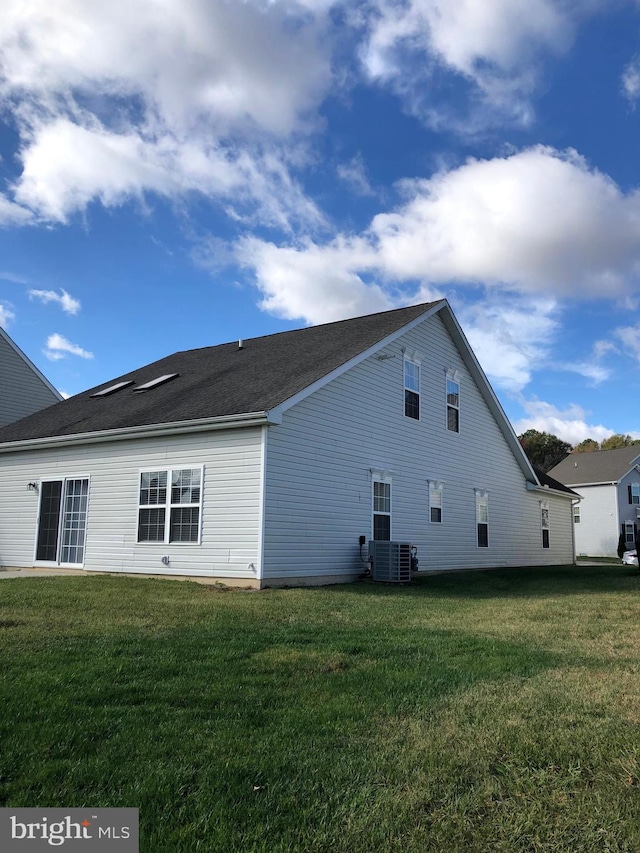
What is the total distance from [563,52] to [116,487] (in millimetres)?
12548

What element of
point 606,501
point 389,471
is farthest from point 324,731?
point 606,501

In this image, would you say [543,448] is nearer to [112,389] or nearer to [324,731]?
[112,389]

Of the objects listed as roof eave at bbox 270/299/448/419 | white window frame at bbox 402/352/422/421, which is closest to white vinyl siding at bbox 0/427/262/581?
roof eave at bbox 270/299/448/419

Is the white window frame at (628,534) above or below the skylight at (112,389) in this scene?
below

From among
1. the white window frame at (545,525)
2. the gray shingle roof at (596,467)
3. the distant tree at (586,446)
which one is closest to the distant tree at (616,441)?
the distant tree at (586,446)

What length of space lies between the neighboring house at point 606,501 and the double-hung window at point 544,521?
15769mm

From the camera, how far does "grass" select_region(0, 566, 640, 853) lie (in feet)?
9.21

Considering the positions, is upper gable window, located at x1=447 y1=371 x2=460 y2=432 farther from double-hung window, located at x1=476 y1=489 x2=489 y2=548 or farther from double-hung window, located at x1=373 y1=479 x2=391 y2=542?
double-hung window, located at x1=373 y1=479 x2=391 y2=542

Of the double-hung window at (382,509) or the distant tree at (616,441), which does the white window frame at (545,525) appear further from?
the distant tree at (616,441)

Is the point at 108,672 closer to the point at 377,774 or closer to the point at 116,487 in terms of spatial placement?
the point at 377,774

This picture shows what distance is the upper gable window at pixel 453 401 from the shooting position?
18.2 metres

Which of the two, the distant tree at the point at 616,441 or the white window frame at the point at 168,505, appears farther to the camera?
the distant tree at the point at 616,441

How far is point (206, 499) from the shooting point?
12383mm

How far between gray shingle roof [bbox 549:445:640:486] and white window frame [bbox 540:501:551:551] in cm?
1644
